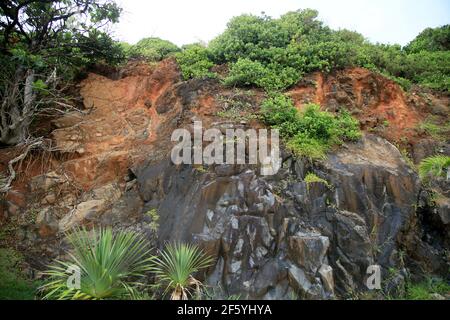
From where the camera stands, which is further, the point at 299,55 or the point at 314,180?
the point at 299,55

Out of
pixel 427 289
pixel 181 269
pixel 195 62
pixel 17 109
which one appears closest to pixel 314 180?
pixel 427 289

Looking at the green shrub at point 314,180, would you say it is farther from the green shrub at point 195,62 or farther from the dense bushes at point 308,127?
the green shrub at point 195,62

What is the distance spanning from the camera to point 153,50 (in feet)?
38.9

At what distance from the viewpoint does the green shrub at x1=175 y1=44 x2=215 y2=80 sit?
10328 mm

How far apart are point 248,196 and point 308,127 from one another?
8.14ft

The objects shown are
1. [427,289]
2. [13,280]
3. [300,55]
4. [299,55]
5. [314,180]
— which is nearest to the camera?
[13,280]

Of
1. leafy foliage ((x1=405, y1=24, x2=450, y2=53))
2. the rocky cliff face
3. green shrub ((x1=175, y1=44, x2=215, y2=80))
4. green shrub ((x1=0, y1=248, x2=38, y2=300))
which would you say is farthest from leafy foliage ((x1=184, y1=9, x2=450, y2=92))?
green shrub ((x1=0, y1=248, x2=38, y2=300))

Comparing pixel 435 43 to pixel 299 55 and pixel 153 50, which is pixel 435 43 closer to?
pixel 299 55

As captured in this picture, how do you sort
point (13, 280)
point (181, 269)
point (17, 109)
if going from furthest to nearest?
point (17, 109) < point (13, 280) < point (181, 269)

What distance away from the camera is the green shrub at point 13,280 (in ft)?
21.4

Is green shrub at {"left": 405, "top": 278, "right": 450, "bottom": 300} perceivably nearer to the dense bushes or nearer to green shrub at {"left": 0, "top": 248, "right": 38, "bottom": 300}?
the dense bushes

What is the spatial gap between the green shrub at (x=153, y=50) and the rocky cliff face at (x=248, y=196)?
1.35 m

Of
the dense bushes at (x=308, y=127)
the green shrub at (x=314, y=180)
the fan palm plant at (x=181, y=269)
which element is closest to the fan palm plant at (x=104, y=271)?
the fan palm plant at (x=181, y=269)
